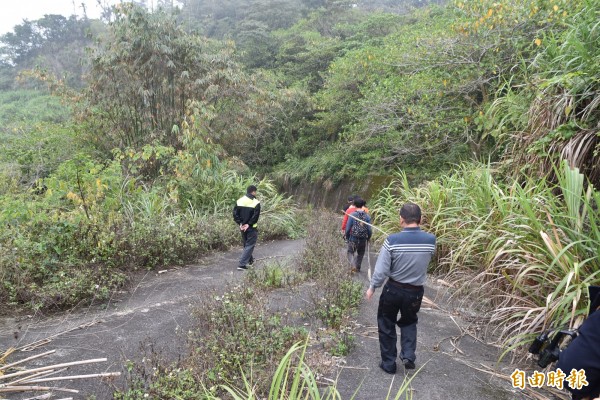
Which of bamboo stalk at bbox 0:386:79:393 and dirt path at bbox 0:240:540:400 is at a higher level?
bamboo stalk at bbox 0:386:79:393

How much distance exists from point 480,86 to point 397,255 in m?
7.37

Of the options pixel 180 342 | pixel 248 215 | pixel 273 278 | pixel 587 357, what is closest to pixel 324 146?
pixel 248 215

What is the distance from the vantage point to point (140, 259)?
615 centimetres

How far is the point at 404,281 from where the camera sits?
319cm

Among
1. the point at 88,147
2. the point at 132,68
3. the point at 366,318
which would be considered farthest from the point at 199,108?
the point at 366,318

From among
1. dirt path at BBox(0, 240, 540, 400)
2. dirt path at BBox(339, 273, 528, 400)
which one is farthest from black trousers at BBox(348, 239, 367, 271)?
dirt path at BBox(339, 273, 528, 400)

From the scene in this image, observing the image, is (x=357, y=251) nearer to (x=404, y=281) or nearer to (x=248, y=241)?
(x=248, y=241)

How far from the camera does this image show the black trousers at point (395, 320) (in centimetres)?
320

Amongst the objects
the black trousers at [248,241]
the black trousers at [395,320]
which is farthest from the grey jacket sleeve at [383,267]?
the black trousers at [248,241]

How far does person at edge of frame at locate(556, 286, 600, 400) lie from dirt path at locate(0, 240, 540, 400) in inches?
50.3

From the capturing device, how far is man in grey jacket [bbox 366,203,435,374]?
10.4 ft

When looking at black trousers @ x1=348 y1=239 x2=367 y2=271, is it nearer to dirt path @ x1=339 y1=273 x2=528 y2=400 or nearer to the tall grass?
the tall grass

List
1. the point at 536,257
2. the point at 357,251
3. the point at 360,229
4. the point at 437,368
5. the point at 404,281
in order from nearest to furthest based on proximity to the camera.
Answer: the point at 404,281, the point at 437,368, the point at 536,257, the point at 360,229, the point at 357,251

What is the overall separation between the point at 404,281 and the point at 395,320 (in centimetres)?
37
